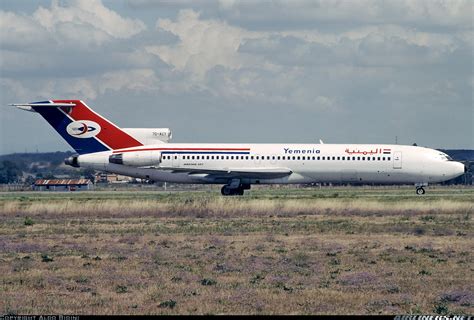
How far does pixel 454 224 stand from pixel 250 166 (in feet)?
85.9

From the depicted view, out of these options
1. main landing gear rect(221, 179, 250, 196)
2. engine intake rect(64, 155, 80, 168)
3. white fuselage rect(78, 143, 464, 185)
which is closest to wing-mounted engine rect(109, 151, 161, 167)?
white fuselage rect(78, 143, 464, 185)

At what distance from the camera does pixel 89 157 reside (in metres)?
67.4

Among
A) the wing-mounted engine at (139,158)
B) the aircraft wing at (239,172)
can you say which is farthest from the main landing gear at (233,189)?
the wing-mounted engine at (139,158)

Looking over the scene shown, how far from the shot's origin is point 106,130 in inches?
2653

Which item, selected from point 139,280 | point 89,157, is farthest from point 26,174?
point 139,280

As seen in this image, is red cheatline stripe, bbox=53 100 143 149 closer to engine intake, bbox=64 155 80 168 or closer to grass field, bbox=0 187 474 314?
engine intake, bbox=64 155 80 168

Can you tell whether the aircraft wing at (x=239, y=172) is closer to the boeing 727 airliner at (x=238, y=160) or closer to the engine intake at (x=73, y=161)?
the boeing 727 airliner at (x=238, y=160)

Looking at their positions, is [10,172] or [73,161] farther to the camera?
[10,172]

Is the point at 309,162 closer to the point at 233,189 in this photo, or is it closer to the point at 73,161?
the point at 233,189

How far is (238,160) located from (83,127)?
11.5m

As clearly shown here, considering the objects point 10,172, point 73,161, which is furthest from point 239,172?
point 10,172

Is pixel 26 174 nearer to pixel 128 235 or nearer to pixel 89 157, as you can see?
pixel 89 157

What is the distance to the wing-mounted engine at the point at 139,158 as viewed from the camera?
6562 centimetres

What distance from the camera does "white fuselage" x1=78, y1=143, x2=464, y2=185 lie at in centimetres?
6556
